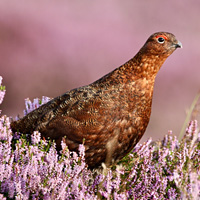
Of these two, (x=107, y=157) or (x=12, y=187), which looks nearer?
(x=12, y=187)

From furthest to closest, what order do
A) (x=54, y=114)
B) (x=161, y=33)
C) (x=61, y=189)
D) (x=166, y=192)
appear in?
(x=161, y=33) < (x=54, y=114) < (x=166, y=192) < (x=61, y=189)

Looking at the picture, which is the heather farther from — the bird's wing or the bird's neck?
the bird's neck

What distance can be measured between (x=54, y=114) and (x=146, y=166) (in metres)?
1.00

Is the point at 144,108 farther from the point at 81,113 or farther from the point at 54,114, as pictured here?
the point at 54,114

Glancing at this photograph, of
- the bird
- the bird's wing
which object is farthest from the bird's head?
the bird's wing

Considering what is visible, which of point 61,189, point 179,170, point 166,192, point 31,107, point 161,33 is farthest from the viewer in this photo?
point 31,107

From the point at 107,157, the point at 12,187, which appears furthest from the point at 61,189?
the point at 107,157

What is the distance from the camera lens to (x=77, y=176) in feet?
8.39

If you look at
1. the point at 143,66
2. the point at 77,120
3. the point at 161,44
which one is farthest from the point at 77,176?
the point at 161,44

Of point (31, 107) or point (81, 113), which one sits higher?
point (31, 107)

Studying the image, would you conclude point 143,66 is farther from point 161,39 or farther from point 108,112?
point 108,112

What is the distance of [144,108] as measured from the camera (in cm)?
314

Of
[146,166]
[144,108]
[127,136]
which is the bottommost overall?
[146,166]

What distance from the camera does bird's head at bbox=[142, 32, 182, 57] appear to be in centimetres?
328
